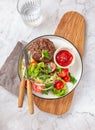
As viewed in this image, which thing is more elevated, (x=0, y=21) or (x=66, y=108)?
(x=0, y=21)

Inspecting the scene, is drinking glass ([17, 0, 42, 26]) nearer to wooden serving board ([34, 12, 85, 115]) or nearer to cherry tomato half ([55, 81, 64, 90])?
wooden serving board ([34, 12, 85, 115])

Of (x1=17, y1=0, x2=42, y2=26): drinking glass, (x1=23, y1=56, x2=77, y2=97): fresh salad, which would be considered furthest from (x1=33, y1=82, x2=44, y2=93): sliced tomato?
(x1=17, y1=0, x2=42, y2=26): drinking glass

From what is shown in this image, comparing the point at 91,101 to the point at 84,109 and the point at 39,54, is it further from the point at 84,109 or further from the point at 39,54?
the point at 39,54

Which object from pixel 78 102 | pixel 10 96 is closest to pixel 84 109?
pixel 78 102

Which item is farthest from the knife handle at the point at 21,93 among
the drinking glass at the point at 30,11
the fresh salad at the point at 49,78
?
the drinking glass at the point at 30,11

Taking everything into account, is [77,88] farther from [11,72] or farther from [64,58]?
[11,72]

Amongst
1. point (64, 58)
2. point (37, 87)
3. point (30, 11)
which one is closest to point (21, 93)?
point (37, 87)
